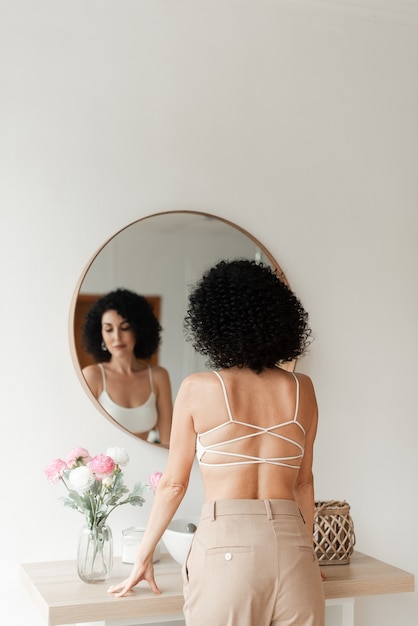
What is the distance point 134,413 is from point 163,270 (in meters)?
0.47

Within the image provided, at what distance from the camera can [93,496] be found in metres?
2.20

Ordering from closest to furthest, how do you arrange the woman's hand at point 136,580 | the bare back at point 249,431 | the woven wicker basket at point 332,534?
the bare back at point 249,431 → the woman's hand at point 136,580 → the woven wicker basket at point 332,534

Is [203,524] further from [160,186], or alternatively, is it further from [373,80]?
[373,80]

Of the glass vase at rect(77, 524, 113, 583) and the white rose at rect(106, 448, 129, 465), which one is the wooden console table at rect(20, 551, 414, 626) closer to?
the glass vase at rect(77, 524, 113, 583)

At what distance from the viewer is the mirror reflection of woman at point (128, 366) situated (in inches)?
97.3

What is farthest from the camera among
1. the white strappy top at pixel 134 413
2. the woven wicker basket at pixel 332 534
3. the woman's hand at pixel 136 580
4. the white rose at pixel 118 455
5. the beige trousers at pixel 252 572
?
the white strappy top at pixel 134 413

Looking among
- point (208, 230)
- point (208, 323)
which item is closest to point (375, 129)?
point (208, 230)

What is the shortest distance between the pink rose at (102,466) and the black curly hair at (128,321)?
0.40 m

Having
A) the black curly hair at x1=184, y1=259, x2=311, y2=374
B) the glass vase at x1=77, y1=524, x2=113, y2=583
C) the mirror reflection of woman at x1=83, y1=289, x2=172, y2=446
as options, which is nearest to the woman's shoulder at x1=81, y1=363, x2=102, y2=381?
the mirror reflection of woman at x1=83, y1=289, x2=172, y2=446

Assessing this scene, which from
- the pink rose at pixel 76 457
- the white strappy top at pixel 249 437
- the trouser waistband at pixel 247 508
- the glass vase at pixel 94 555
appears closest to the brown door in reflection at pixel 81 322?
the pink rose at pixel 76 457

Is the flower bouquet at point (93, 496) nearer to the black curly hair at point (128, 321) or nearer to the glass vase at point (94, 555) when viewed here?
the glass vase at point (94, 555)

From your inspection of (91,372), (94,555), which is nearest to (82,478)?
(94,555)

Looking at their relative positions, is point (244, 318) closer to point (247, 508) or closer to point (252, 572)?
point (247, 508)

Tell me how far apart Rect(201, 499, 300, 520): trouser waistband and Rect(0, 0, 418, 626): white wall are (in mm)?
732
